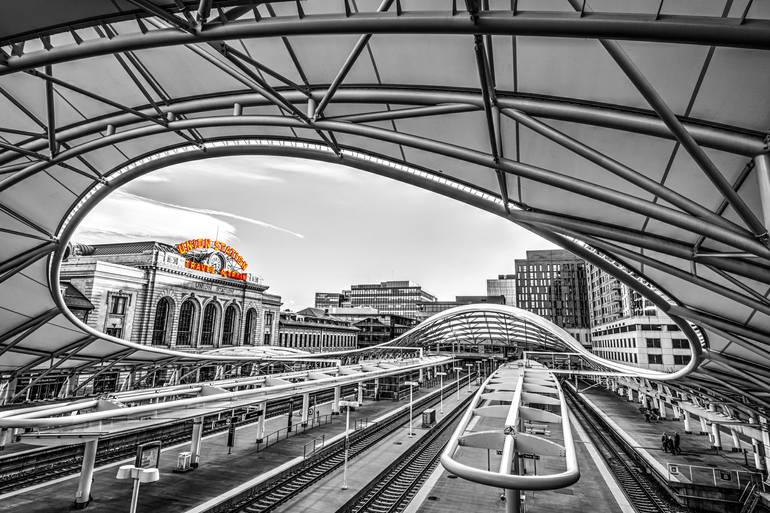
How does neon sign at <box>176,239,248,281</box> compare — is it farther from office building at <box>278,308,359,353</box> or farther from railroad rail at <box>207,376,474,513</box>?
railroad rail at <box>207,376,474,513</box>

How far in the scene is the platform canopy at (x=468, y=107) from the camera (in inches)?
262

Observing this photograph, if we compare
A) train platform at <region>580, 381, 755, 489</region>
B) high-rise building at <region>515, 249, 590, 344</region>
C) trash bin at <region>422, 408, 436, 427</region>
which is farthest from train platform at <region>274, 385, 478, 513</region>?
high-rise building at <region>515, 249, 590, 344</region>

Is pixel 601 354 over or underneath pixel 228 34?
underneath

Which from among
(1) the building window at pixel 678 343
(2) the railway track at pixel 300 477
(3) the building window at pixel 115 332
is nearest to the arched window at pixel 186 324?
(3) the building window at pixel 115 332

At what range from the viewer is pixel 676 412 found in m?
40.3

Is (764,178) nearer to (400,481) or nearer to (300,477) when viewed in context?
(400,481)

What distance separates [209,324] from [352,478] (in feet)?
157

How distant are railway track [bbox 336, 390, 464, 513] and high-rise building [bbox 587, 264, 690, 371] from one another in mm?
28624

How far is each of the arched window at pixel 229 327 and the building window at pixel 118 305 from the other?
1673 centimetres

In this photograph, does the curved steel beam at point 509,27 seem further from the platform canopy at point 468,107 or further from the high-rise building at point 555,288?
the high-rise building at point 555,288

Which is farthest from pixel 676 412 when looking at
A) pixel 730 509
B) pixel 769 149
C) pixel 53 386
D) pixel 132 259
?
pixel 132 259

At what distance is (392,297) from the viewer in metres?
173

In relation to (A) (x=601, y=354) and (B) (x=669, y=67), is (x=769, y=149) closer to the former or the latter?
(B) (x=669, y=67)

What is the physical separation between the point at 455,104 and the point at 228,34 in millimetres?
5713
